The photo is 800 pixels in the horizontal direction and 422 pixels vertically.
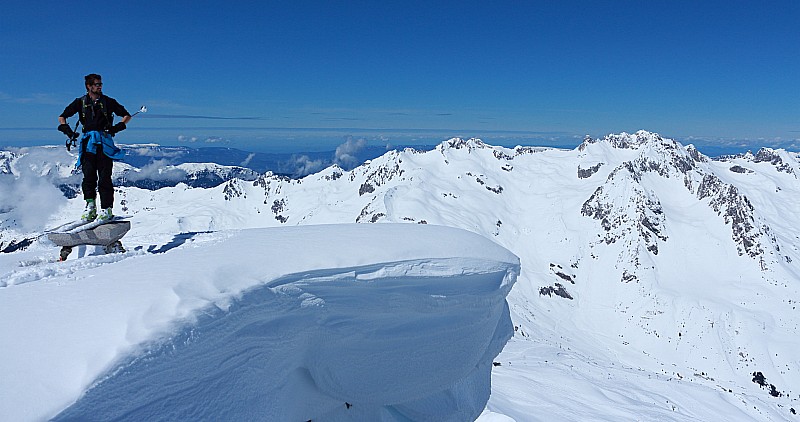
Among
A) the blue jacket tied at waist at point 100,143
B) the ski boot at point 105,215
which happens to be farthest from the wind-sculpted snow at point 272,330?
the blue jacket tied at waist at point 100,143

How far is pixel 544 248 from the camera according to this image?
195 metres

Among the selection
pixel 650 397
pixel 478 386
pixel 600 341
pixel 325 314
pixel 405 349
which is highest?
pixel 325 314

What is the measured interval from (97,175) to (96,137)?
932 mm

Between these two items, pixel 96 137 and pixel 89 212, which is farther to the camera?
pixel 89 212

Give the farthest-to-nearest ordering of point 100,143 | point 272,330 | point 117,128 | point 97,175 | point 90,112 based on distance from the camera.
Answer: point 97,175, point 117,128, point 100,143, point 90,112, point 272,330

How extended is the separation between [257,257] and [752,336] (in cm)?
16327

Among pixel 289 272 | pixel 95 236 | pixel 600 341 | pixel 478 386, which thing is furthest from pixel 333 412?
pixel 600 341

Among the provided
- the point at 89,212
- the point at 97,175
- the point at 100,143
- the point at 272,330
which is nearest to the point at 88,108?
the point at 100,143

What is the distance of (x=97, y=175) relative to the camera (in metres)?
9.10

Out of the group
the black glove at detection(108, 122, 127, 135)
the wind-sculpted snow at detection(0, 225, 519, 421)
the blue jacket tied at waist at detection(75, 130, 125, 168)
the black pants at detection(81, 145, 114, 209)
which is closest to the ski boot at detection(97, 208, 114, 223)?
the black pants at detection(81, 145, 114, 209)

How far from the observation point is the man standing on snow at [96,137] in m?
8.55

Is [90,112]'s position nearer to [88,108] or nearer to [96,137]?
[88,108]

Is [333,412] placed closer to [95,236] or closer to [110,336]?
[110,336]

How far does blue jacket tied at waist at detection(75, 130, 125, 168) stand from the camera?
8.59 metres
